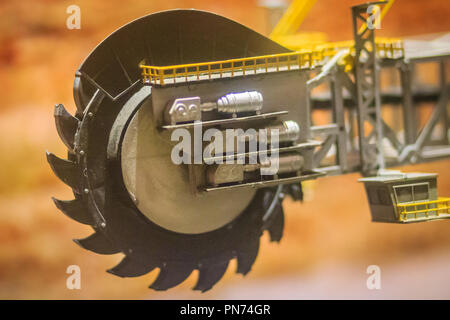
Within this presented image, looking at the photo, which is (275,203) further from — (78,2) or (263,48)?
(78,2)

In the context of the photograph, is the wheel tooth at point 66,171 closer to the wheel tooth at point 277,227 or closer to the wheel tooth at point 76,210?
the wheel tooth at point 76,210

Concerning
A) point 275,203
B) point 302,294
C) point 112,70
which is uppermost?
point 112,70

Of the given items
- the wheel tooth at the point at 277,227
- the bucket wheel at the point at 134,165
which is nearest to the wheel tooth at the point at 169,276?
the bucket wheel at the point at 134,165

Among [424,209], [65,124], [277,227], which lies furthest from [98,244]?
[424,209]

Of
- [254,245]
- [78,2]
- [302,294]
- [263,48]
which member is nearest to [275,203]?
[254,245]

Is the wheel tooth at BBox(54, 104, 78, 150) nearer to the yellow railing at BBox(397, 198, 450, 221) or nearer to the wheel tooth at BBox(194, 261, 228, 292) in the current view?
the wheel tooth at BBox(194, 261, 228, 292)

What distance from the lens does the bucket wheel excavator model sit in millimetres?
7465

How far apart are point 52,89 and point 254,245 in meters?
5.23

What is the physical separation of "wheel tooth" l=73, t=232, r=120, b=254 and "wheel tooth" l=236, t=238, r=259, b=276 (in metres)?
1.42

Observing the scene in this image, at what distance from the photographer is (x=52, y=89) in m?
12.3

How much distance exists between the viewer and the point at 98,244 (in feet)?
25.1

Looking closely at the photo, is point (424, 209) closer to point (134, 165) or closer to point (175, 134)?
point (175, 134)

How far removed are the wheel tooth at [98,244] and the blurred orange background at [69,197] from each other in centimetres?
464

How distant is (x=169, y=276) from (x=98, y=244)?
2.75 ft
